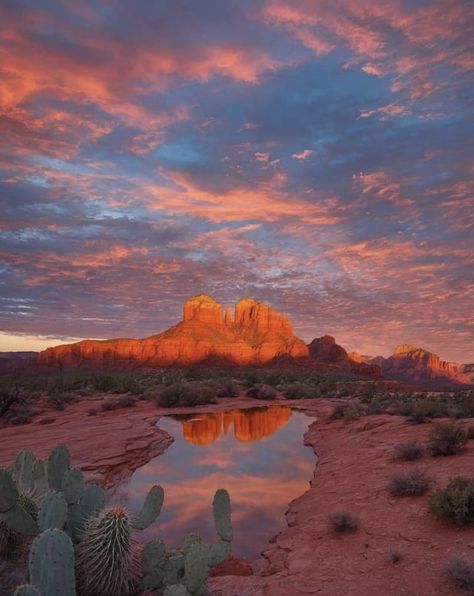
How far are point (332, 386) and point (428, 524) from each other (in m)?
34.1

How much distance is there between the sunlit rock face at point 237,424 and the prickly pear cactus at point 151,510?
10913 millimetres

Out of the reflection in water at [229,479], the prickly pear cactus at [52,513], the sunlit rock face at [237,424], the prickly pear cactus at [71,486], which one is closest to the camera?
the prickly pear cactus at [52,513]

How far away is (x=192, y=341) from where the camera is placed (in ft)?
370

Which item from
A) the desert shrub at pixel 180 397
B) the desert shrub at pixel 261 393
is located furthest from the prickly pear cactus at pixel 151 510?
the desert shrub at pixel 261 393

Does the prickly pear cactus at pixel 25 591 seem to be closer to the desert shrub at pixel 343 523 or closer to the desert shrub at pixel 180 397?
the desert shrub at pixel 343 523

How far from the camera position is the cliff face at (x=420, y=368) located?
5276 inches

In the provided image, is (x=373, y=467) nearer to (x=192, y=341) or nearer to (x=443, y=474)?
(x=443, y=474)

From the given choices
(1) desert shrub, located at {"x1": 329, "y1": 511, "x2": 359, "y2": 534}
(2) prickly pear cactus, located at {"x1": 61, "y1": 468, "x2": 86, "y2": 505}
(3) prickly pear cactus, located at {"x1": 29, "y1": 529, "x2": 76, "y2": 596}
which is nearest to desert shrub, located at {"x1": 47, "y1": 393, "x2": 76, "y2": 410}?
(1) desert shrub, located at {"x1": 329, "y1": 511, "x2": 359, "y2": 534}

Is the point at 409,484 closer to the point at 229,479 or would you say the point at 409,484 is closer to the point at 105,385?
the point at 229,479

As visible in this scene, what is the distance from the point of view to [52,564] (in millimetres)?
3932

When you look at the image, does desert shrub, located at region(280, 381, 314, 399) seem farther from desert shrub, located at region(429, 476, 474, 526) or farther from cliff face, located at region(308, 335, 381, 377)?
cliff face, located at region(308, 335, 381, 377)

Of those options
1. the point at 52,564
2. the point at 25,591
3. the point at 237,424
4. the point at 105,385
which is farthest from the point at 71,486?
the point at 105,385

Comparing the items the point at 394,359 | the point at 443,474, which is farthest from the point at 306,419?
the point at 394,359

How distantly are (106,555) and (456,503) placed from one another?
17.5 feet
